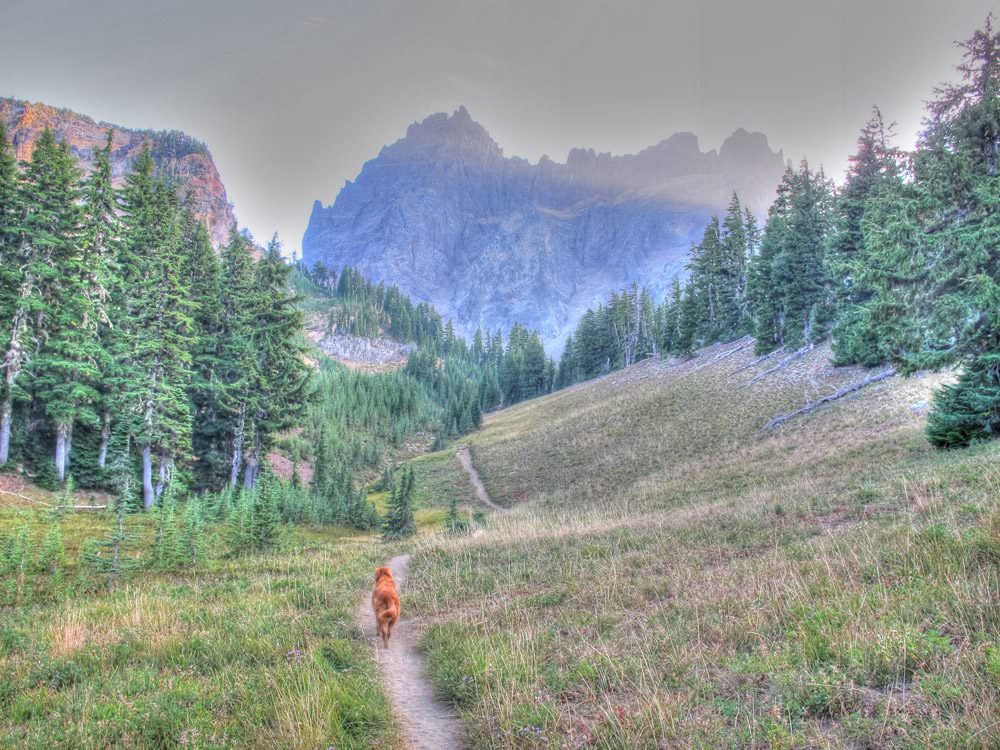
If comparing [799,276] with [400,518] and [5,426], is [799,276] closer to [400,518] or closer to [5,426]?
[400,518]

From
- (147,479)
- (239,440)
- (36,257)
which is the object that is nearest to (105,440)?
(147,479)

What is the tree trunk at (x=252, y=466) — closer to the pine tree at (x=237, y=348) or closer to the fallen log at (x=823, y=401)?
the pine tree at (x=237, y=348)

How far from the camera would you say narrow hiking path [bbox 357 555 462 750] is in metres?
4.62

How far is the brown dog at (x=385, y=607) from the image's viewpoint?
7.28 m

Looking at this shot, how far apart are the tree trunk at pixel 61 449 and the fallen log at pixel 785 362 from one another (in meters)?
44.9

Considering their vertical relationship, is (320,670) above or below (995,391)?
below

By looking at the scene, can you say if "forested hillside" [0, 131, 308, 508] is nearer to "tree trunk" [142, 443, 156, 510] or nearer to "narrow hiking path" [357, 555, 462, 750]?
"tree trunk" [142, 443, 156, 510]

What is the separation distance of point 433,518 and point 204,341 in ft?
63.1

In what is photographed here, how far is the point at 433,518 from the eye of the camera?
33938mm

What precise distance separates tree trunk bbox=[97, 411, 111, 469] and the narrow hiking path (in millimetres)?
27934

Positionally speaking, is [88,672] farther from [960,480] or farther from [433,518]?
[433,518]

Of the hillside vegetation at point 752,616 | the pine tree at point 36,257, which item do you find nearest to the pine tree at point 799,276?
the hillside vegetation at point 752,616

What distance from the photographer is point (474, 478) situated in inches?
1800

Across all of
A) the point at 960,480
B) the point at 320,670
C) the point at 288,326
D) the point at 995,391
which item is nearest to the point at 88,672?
the point at 320,670
